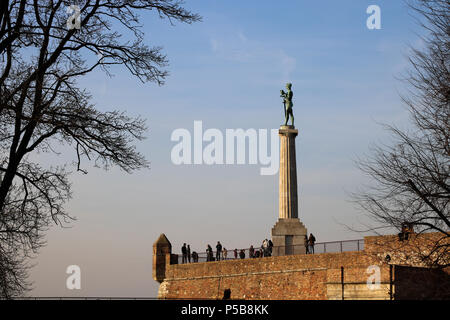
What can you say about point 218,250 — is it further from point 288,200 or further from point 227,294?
point 227,294

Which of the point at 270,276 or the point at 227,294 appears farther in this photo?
the point at 227,294

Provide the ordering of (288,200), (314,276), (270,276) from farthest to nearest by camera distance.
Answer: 1. (288,200)
2. (270,276)
3. (314,276)

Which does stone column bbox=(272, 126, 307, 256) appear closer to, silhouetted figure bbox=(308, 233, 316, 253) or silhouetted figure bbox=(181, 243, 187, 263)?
silhouetted figure bbox=(308, 233, 316, 253)

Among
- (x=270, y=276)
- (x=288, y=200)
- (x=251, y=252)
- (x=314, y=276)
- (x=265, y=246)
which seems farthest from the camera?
(x=288, y=200)

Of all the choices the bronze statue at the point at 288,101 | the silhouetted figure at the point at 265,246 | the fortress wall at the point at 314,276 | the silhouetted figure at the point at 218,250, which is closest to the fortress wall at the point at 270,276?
the fortress wall at the point at 314,276

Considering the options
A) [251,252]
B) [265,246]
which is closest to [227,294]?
[265,246]

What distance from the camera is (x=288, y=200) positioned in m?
42.8

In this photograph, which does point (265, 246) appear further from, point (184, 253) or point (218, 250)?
point (184, 253)

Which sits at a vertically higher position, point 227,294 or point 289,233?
point 289,233

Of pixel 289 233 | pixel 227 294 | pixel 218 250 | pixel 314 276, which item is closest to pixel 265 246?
pixel 289 233

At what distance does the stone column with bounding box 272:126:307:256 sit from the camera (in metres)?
41.8

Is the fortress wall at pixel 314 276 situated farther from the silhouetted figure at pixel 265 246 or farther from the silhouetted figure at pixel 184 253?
the silhouetted figure at pixel 265 246

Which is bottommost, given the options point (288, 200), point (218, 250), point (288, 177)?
point (218, 250)
